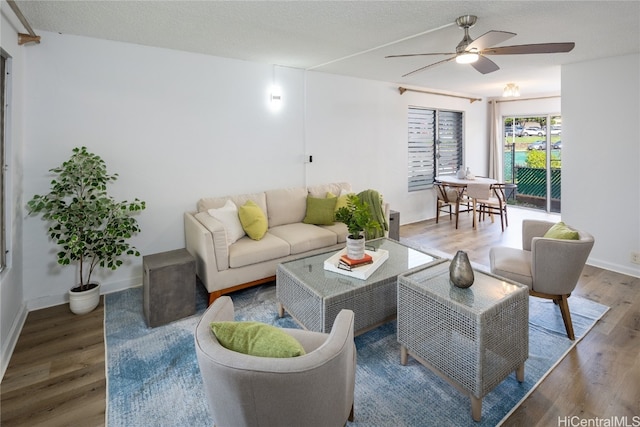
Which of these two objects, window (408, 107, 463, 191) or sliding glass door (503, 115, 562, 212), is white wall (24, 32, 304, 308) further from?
sliding glass door (503, 115, 562, 212)

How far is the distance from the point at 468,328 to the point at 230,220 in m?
2.40

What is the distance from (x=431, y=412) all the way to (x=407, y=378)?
0.90 ft

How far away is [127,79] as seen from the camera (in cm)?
327

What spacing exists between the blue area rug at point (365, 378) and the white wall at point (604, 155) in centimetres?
145

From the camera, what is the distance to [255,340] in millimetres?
1220

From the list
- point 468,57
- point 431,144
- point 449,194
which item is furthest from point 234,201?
point 431,144

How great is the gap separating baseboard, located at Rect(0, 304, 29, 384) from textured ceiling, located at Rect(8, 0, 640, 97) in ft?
7.61

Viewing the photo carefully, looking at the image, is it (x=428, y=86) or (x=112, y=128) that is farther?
(x=428, y=86)

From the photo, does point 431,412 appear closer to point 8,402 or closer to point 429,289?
point 429,289

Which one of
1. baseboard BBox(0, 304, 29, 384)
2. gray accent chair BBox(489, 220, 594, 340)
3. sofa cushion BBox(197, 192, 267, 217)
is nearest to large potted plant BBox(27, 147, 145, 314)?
baseboard BBox(0, 304, 29, 384)

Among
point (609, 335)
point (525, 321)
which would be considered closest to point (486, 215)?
point (609, 335)

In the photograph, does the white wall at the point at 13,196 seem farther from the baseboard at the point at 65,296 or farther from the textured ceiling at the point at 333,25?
the textured ceiling at the point at 333,25

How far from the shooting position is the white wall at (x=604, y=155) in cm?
366

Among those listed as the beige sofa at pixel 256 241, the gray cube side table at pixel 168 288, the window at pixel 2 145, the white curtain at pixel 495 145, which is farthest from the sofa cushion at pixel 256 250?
the white curtain at pixel 495 145
